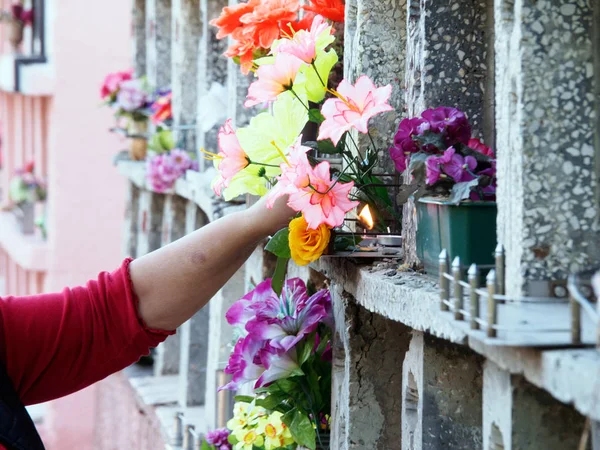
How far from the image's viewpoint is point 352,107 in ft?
6.69

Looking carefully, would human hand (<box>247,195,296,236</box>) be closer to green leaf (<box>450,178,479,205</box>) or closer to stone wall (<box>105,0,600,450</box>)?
stone wall (<box>105,0,600,450</box>)

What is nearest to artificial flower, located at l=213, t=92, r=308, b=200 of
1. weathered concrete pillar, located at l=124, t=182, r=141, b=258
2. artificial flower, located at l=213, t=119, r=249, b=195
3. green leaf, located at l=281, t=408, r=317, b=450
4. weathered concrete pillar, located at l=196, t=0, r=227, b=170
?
artificial flower, located at l=213, t=119, r=249, b=195

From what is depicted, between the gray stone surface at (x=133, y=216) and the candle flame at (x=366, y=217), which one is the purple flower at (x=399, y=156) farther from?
the gray stone surface at (x=133, y=216)

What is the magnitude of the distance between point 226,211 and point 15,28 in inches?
269

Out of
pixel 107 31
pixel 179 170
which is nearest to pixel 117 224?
pixel 107 31

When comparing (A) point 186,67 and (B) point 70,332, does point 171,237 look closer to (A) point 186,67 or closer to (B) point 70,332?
(A) point 186,67

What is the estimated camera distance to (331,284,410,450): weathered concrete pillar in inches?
101

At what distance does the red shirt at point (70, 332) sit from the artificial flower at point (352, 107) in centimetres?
60

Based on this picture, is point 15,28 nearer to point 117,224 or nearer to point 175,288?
point 117,224

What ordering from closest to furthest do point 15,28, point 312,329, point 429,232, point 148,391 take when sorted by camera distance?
point 429,232
point 312,329
point 148,391
point 15,28

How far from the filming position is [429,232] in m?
2.10

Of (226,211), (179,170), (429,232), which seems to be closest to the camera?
(429,232)

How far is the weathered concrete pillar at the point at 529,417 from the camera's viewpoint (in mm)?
1772

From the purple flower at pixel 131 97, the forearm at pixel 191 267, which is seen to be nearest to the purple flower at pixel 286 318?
the forearm at pixel 191 267
